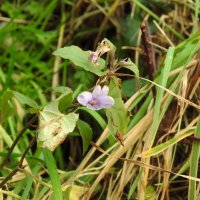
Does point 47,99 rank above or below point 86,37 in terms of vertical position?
below

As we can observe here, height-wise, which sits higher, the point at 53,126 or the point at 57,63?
the point at 53,126

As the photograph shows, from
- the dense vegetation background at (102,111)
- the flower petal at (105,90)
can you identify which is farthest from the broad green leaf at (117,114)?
the dense vegetation background at (102,111)

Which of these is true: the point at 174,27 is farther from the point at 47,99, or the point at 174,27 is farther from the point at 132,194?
the point at 132,194

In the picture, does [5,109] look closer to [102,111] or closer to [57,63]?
[102,111]

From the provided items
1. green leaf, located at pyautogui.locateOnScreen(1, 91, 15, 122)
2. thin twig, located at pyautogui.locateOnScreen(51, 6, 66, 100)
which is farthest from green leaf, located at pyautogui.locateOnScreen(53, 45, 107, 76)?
thin twig, located at pyautogui.locateOnScreen(51, 6, 66, 100)

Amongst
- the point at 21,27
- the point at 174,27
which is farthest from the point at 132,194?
the point at 21,27

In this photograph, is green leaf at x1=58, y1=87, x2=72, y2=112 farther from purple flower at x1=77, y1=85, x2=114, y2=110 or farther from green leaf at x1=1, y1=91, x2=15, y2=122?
green leaf at x1=1, y1=91, x2=15, y2=122

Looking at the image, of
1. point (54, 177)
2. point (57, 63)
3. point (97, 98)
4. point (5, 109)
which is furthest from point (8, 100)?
point (57, 63)
